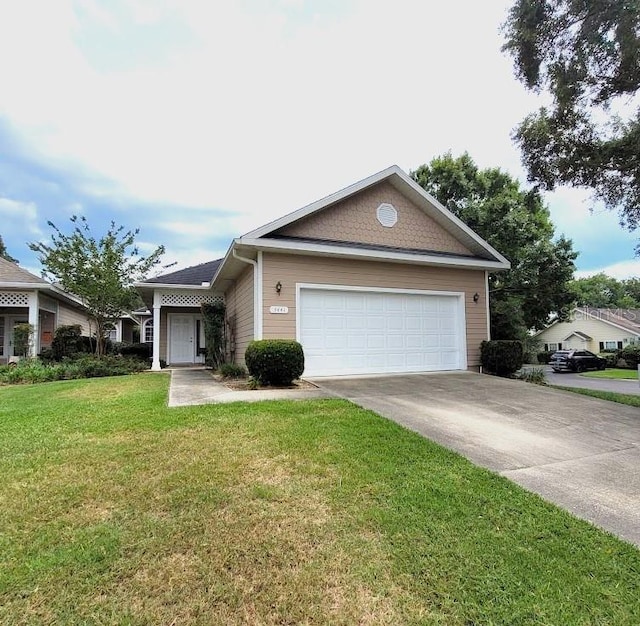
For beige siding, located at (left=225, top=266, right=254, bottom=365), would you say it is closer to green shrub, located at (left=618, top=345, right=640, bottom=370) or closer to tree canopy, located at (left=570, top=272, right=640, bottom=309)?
green shrub, located at (left=618, top=345, right=640, bottom=370)

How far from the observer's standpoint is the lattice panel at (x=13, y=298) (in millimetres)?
14844

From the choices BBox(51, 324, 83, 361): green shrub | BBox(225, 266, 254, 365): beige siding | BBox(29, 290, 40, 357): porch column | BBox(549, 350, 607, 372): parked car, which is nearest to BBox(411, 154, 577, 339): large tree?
BBox(549, 350, 607, 372): parked car

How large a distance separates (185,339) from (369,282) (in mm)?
10653

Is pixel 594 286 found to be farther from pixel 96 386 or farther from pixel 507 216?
pixel 96 386

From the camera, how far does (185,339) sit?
17.8 m

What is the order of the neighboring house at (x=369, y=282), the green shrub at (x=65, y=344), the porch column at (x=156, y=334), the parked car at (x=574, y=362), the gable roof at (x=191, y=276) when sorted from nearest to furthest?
the neighboring house at (x=369, y=282)
the porch column at (x=156, y=334)
the gable roof at (x=191, y=276)
the green shrub at (x=65, y=344)
the parked car at (x=574, y=362)

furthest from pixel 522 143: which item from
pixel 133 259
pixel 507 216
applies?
pixel 133 259

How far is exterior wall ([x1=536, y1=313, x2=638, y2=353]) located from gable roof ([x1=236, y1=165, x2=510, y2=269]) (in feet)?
98.0

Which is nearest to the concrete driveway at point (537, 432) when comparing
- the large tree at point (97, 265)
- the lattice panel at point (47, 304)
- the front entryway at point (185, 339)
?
the large tree at point (97, 265)

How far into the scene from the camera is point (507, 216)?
63.1ft

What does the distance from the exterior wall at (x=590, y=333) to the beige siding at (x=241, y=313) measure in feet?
109

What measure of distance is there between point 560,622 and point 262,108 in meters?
11.9

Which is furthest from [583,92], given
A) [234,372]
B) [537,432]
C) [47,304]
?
→ [47,304]

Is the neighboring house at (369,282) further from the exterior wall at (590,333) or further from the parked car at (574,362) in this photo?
the exterior wall at (590,333)
